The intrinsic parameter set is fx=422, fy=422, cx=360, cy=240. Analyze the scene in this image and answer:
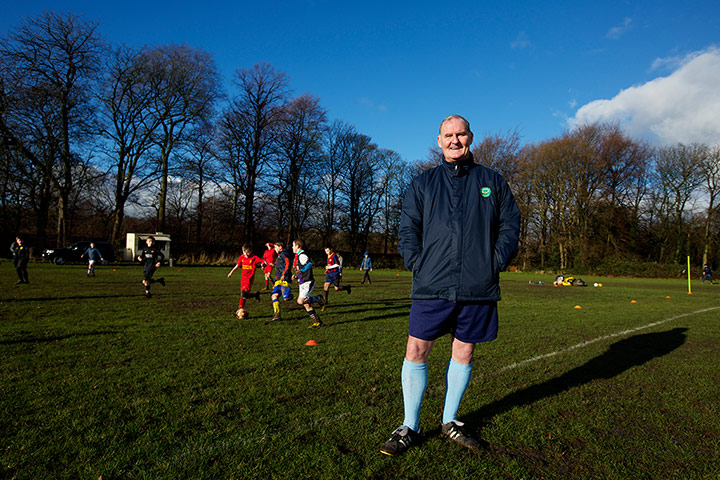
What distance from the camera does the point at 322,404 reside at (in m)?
3.76

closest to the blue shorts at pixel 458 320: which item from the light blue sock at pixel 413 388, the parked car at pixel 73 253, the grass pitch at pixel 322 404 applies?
the light blue sock at pixel 413 388

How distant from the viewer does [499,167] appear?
42844 mm

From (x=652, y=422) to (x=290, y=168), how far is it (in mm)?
39726

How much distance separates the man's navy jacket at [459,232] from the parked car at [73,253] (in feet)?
102

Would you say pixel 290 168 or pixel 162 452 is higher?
pixel 290 168

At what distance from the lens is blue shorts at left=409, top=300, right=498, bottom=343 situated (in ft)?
9.34

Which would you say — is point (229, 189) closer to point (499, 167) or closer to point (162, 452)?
point (499, 167)

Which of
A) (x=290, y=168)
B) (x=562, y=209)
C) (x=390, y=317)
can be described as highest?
(x=290, y=168)

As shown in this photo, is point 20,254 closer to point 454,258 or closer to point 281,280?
point 281,280

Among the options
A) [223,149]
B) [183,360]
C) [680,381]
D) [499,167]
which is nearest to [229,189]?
[223,149]

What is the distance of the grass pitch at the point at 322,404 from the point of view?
8.87 feet

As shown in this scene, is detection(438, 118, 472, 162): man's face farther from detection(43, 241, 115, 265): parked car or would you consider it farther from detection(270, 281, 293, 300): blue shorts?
detection(43, 241, 115, 265): parked car

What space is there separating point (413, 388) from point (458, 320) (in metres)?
0.58

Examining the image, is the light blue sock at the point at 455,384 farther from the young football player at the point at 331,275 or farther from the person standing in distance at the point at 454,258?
the young football player at the point at 331,275
